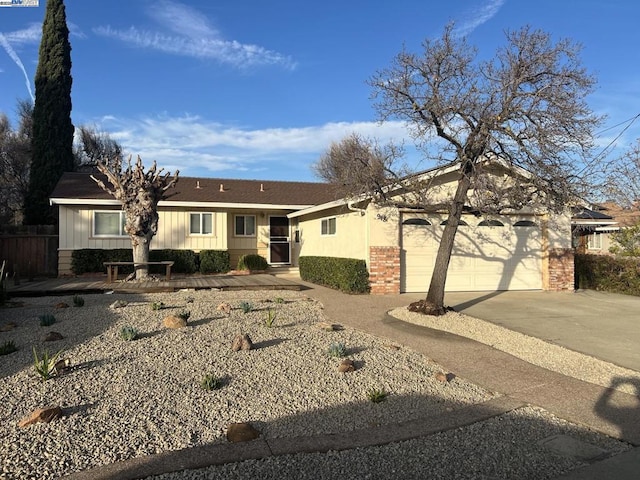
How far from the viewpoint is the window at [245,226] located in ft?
66.0

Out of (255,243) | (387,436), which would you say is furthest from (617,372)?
Answer: (255,243)

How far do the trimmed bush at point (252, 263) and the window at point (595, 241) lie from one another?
54.9 ft

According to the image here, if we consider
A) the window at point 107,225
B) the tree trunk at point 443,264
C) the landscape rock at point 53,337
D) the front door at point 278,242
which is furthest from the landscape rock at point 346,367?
the front door at point 278,242

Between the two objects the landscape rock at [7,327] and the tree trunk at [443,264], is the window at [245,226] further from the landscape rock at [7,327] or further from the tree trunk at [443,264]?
the landscape rock at [7,327]

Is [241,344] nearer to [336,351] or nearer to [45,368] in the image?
[336,351]

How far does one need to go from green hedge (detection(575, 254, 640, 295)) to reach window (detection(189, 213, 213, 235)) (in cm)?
1348

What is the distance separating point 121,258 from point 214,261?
333 centimetres

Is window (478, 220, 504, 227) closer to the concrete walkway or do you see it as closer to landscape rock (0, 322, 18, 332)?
the concrete walkway

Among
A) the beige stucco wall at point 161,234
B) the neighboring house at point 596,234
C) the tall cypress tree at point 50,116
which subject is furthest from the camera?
the tall cypress tree at point 50,116

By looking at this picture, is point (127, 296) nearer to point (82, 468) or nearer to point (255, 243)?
point (82, 468)

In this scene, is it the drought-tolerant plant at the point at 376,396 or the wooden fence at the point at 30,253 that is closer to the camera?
the drought-tolerant plant at the point at 376,396

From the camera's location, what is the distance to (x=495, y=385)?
5.45 m

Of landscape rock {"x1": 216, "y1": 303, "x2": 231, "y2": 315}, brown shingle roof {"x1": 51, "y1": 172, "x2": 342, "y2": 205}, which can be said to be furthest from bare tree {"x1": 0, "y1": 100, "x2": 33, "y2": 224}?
landscape rock {"x1": 216, "y1": 303, "x2": 231, "y2": 315}

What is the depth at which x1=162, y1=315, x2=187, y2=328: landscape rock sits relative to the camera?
7.39m
